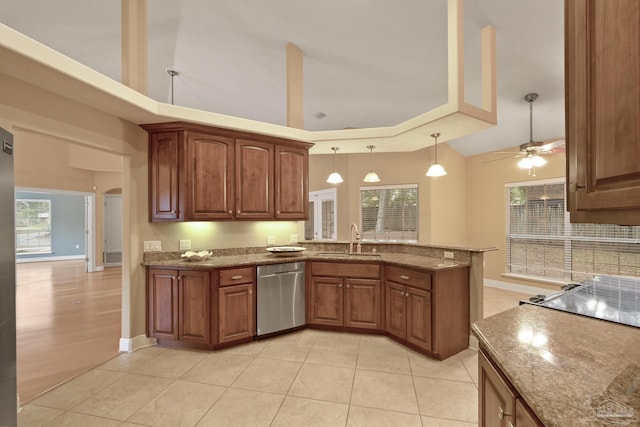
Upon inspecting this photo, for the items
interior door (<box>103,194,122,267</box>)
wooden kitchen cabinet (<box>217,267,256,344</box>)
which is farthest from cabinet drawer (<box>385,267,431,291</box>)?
interior door (<box>103,194,122,267</box>)

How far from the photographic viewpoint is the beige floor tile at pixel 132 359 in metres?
2.68

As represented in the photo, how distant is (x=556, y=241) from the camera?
16.9ft

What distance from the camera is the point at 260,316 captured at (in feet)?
10.5

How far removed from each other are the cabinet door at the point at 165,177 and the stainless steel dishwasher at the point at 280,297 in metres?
1.19

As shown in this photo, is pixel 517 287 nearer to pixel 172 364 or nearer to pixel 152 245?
pixel 172 364

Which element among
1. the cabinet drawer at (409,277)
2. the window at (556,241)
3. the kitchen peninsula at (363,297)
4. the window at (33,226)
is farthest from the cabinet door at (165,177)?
the window at (33,226)

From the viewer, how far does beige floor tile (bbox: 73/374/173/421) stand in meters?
2.05

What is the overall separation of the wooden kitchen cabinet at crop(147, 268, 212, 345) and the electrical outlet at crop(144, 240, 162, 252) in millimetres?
246

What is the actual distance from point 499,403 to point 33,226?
13.4 metres

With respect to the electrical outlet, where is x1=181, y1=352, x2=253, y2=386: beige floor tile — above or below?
below

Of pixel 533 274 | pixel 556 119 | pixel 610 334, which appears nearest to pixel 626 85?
pixel 610 334

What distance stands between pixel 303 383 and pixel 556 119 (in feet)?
17.2

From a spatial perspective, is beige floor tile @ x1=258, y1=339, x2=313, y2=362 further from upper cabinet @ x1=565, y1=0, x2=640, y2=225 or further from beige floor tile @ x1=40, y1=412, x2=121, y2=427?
upper cabinet @ x1=565, y1=0, x2=640, y2=225

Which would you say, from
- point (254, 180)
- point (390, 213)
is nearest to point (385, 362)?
point (254, 180)
